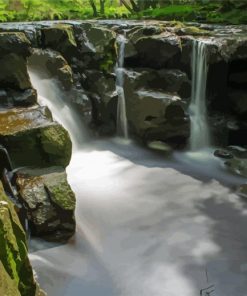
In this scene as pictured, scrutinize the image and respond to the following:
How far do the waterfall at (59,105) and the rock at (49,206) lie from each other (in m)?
3.63

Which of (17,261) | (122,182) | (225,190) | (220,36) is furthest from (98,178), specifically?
(220,36)

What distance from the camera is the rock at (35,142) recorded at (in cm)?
648

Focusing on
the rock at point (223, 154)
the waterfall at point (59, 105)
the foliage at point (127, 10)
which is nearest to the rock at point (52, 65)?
the waterfall at point (59, 105)

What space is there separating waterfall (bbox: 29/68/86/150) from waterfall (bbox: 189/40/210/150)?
3.19 metres

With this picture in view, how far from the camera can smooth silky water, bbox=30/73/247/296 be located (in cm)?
535

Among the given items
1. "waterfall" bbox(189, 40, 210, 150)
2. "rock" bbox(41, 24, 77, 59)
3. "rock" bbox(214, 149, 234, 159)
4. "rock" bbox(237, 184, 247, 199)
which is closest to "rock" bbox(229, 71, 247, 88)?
"waterfall" bbox(189, 40, 210, 150)

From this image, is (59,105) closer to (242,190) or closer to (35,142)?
(35,142)

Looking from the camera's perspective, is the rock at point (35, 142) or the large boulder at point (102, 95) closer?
the rock at point (35, 142)

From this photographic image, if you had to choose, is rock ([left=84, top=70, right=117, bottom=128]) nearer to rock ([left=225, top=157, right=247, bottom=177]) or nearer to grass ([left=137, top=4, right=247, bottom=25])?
rock ([left=225, top=157, right=247, bottom=177])

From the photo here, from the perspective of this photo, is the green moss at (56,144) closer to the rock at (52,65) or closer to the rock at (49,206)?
the rock at (49,206)

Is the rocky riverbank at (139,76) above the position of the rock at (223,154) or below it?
above

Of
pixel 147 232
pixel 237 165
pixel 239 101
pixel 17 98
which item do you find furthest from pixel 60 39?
pixel 147 232

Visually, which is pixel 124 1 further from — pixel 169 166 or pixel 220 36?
pixel 169 166

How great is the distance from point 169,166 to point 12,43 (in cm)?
454
